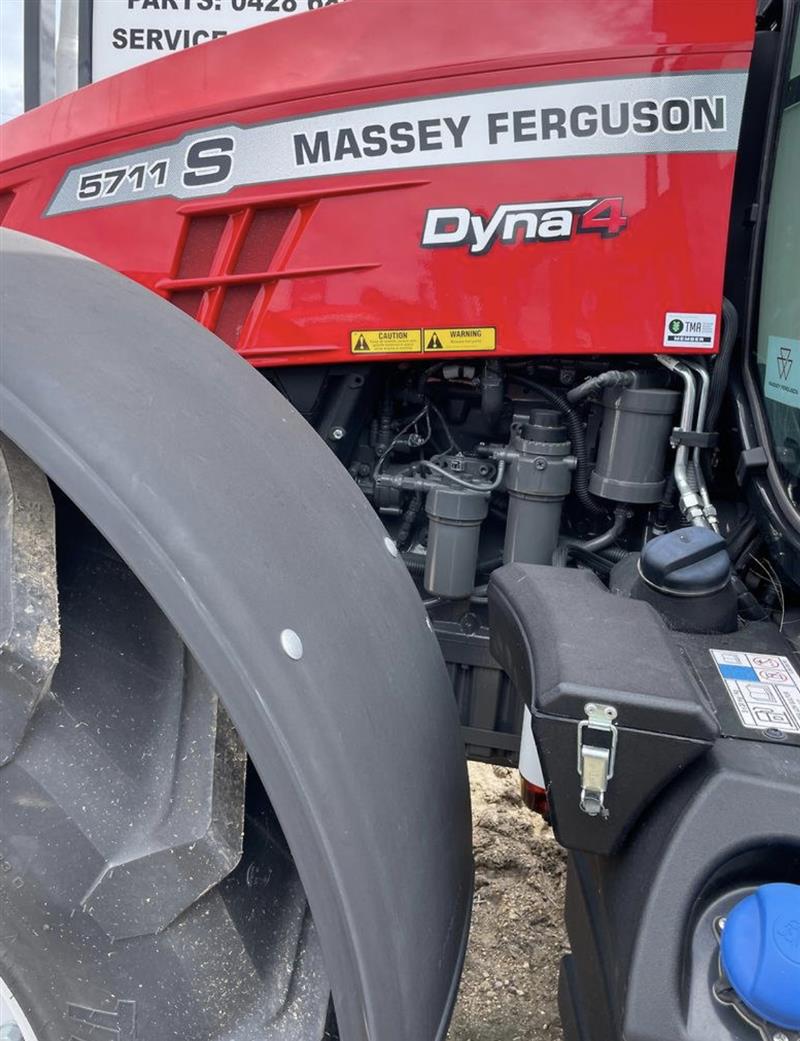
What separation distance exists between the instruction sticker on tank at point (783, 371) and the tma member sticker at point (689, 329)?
9cm

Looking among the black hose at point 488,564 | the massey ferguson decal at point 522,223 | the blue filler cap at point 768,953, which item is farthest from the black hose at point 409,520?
the blue filler cap at point 768,953

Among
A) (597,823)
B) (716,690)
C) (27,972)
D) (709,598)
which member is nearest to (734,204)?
(709,598)

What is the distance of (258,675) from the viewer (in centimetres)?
Answer: 62

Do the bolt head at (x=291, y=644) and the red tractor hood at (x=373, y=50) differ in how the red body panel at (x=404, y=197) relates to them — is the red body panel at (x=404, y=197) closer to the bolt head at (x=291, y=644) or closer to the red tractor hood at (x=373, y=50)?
the red tractor hood at (x=373, y=50)

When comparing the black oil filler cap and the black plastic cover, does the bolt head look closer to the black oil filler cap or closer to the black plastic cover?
the black plastic cover

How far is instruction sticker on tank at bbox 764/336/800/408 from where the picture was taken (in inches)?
47.0

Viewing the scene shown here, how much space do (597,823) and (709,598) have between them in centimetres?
36

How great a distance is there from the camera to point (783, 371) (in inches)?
48.6

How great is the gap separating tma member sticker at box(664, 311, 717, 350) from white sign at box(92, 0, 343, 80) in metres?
2.83

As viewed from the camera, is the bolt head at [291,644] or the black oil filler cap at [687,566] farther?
the black oil filler cap at [687,566]

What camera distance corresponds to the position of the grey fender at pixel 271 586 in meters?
0.62

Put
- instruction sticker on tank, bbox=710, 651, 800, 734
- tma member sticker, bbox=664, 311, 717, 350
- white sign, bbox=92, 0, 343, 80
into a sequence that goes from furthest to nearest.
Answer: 1. white sign, bbox=92, 0, 343, 80
2. tma member sticker, bbox=664, 311, 717, 350
3. instruction sticker on tank, bbox=710, 651, 800, 734

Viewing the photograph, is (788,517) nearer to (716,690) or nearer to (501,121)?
(716,690)

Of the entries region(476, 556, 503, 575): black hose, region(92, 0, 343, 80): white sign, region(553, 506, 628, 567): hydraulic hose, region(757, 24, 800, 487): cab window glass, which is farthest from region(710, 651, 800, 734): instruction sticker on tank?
region(92, 0, 343, 80): white sign
